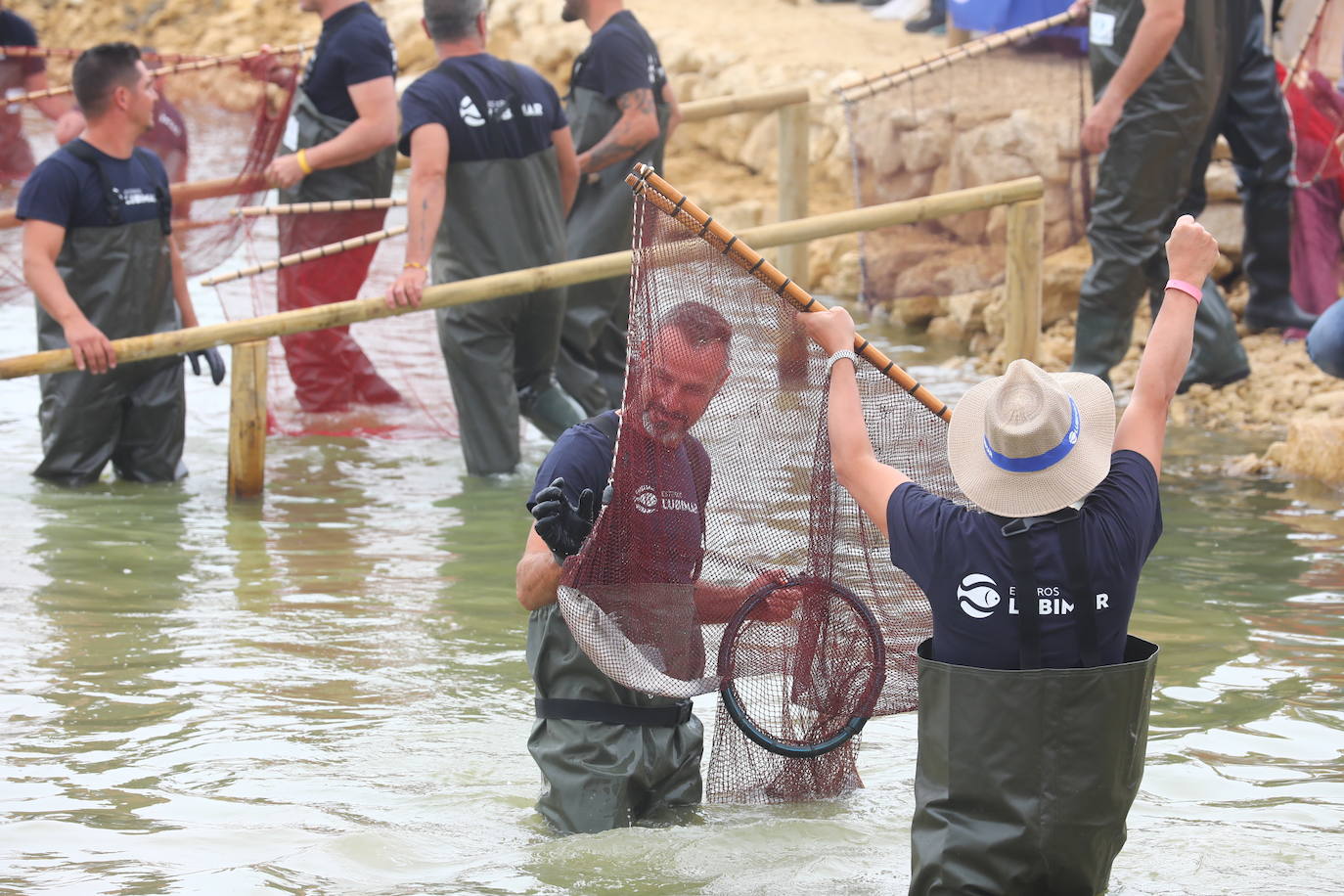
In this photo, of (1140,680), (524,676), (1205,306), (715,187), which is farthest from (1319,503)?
(715,187)

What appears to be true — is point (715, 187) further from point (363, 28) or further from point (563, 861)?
point (563, 861)

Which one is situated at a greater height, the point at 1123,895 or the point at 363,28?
the point at 363,28

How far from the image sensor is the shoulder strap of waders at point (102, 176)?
267 inches

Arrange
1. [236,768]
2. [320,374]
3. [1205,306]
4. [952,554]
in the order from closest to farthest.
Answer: [952,554], [236,768], [1205,306], [320,374]

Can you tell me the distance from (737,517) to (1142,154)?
402cm

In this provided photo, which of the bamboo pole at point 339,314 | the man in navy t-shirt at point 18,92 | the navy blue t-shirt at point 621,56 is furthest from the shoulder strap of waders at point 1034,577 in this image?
the man in navy t-shirt at point 18,92

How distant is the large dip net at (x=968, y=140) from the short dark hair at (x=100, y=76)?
3.14 metres

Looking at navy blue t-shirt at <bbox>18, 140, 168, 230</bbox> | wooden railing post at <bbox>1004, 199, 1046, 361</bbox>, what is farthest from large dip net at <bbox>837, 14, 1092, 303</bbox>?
navy blue t-shirt at <bbox>18, 140, 168, 230</bbox>

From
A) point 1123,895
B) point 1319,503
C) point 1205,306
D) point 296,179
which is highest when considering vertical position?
point 296,179

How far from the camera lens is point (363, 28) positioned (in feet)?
25.0

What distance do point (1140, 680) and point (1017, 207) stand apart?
14.2 feet

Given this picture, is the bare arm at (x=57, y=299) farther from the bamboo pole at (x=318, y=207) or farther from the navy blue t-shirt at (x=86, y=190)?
the bamboo pole at (x=318, y=207)

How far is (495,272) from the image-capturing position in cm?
714

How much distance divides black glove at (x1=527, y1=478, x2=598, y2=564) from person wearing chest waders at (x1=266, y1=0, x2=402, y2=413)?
14.1 ft
